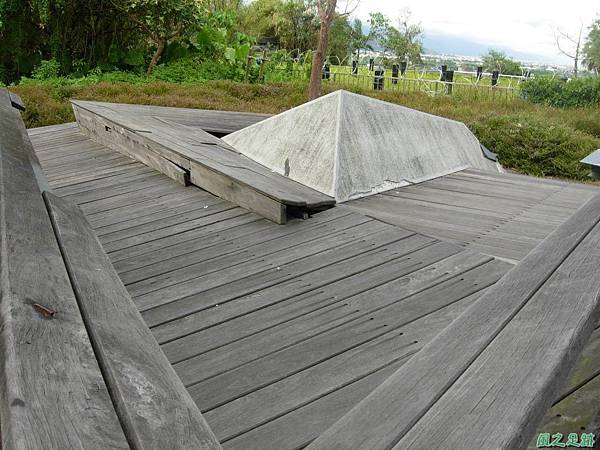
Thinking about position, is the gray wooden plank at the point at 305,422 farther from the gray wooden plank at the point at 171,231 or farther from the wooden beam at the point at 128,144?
the wooden beam at the point at 128,144

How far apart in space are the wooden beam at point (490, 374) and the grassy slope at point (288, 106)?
8.15 m

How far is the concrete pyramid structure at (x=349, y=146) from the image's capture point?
15.2 ft

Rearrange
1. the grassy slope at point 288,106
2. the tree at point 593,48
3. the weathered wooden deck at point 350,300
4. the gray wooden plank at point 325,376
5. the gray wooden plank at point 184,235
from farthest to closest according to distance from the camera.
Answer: the tree at point 593,48 → the grassy slope at point 288,106 → the gray wooden plank at point 184,235 → the gray wooden plank at point 325,376 → the weathered wooden deck at point 350,300

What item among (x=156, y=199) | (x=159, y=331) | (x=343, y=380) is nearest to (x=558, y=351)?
(x=343, y=380)

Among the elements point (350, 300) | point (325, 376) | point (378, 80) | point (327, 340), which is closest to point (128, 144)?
point (350, 300)

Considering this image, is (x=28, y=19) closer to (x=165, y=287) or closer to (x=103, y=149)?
(x=103, y=149)

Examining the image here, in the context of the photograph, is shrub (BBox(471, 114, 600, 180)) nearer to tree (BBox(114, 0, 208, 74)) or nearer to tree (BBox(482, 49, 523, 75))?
tree (BBox(114, 0, 208, 74))

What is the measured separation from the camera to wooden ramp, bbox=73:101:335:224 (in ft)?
13.2

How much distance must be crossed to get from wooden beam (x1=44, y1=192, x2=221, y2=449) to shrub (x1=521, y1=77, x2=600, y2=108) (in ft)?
57.9

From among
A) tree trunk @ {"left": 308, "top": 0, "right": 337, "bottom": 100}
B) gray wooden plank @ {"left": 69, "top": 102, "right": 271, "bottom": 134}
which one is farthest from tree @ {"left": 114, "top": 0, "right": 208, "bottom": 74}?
gray wooden plank @ {"left": 69, "top": 102, "right": 271, "bottom": 134}

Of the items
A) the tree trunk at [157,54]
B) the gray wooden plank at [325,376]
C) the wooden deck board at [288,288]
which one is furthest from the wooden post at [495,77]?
the gray wooden plank at [325,376]

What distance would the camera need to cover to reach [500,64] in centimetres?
3359

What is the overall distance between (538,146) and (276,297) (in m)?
9.20

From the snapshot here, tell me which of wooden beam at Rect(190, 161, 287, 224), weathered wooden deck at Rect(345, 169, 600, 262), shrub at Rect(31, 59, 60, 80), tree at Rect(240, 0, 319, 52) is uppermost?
tree at Rect(240, 0, 319, 52)
